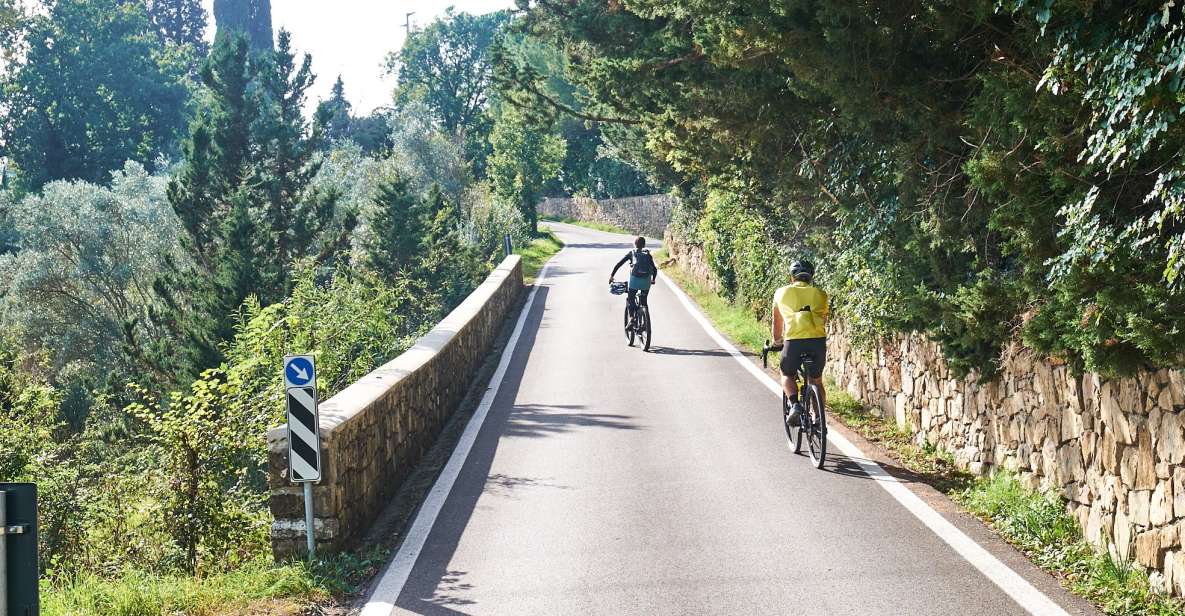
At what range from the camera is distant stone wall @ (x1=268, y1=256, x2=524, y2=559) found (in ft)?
21.5

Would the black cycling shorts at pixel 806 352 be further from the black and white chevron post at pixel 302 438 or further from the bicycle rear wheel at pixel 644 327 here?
the bicycle rear wheel at pixel 644 327

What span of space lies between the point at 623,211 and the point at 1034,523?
198 ft

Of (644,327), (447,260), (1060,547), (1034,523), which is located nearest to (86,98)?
(447,260)

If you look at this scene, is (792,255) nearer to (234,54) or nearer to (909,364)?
(909,364)

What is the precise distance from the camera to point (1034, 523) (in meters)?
6.34

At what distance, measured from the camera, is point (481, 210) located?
146ft

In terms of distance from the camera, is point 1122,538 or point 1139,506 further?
point 1122,538

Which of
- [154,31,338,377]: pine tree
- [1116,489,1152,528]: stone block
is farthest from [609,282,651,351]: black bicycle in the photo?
[154,31,338,377]: pine tree

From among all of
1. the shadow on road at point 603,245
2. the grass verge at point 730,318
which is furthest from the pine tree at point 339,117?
the grass verge at point 730,318

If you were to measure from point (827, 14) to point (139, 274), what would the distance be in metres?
39.3

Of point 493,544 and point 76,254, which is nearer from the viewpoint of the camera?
point 493,544

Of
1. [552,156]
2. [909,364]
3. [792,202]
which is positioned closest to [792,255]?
[792,202]

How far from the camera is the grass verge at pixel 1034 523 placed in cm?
524

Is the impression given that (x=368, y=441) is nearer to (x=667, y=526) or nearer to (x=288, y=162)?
(x=667, y=526)
